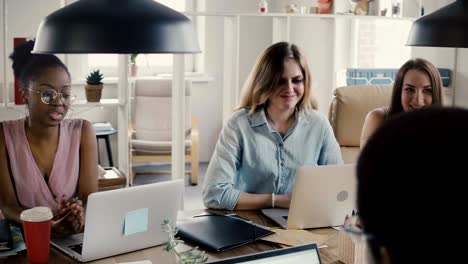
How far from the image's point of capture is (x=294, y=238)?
1959mm

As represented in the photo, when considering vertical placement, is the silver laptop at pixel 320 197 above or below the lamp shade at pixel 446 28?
below

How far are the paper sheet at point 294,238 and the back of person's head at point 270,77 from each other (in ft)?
2.44

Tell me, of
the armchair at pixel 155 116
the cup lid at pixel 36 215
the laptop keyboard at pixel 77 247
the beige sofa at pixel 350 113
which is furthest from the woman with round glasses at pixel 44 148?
the armchair at pixel 155 116

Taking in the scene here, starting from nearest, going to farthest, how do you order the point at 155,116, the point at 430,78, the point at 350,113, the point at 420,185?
the point at 420,185 → the point at 430,78 → the point at 350,113 → the point at 155,116

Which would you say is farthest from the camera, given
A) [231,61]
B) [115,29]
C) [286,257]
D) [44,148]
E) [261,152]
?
[231,61]

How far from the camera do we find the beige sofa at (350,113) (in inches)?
126

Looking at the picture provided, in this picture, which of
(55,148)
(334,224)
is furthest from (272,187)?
(55,148)

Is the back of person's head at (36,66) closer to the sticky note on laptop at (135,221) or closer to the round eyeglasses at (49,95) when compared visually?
the round eyeglasses at (49,95)

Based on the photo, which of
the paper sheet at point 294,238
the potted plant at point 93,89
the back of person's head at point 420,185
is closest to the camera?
the back of person's head at point 420,185

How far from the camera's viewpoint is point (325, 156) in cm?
271

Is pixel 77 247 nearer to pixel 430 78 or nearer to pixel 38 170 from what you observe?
pixel 38 170

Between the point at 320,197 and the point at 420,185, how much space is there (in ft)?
5.11

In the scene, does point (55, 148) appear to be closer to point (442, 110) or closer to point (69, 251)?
point (69, 251)

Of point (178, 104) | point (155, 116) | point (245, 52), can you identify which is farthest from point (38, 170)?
point (245, 52)
